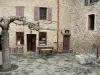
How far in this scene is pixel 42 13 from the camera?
12141 mm

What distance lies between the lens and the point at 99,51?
8.68 meters

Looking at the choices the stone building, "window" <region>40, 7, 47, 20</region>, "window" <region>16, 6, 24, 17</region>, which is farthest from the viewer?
"window" <region>40, 7, 47, 20</region>

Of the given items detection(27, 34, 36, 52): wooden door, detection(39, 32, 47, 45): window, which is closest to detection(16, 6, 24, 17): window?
detection(27, 34, 36, 52): wooden door

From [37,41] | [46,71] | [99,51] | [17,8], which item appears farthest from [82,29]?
[17,8]

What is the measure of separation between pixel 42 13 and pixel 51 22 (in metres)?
1.26

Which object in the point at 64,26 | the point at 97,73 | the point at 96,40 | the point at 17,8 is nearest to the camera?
the point at 97,73

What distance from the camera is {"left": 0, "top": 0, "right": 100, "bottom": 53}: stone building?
10.8m

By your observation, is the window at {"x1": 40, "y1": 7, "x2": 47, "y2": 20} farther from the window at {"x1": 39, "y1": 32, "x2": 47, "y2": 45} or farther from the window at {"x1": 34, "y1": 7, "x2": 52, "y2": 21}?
the window at {"x1": 39, "y1": 32, "x2": 47, "y2": 45}

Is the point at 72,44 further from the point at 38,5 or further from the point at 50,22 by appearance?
the point at 38,5

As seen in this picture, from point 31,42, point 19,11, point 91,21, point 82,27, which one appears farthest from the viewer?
point 31,42

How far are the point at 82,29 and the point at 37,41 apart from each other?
14.6 ft

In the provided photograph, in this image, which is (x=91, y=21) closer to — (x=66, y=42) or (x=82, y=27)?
(x=82, y=27)

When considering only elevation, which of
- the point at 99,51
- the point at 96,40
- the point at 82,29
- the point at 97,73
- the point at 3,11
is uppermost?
the point at 3,11

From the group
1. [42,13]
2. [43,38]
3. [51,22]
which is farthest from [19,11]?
[43,38]
